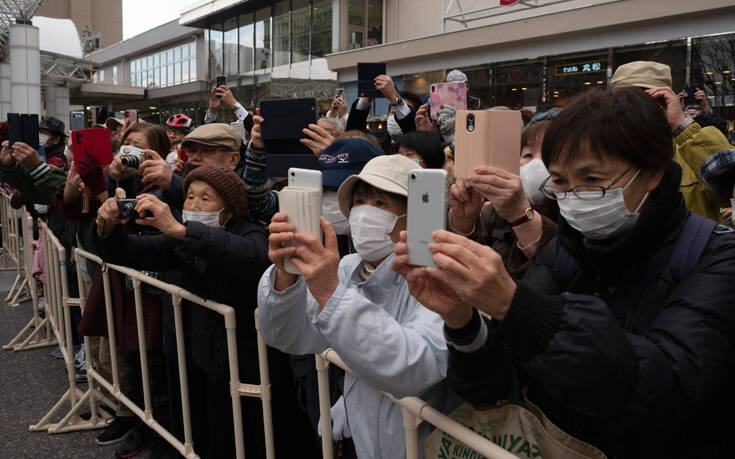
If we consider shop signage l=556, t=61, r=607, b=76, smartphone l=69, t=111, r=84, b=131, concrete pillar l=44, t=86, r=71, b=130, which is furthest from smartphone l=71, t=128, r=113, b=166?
concrete pillar l=44, t=86, r=71, b=130

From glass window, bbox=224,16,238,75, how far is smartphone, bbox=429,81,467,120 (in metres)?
22.8

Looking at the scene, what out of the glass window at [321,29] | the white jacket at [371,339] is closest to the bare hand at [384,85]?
the white jacket at [371,339]

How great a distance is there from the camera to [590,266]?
1687 millimetres

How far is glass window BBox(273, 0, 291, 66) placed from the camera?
74.3 feet

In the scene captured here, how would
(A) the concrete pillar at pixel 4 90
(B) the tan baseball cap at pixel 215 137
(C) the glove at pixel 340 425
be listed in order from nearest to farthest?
1. (C) the glove at pixel 340 425
2. (B) the tan baseball cap at pixel 215 137
3. (A) the concrete pillar at pixel 4 90

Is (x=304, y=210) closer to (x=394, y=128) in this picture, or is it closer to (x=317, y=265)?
(x=317, y=265)

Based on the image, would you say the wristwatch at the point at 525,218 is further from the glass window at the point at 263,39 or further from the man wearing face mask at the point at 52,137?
the glass window at the point at 263,39

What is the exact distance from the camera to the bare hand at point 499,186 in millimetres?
1968

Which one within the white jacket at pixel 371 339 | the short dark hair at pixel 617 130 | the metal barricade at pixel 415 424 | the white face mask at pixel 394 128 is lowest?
the metal barricade at pixel 415 424

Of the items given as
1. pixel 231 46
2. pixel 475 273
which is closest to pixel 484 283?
pixel 475 273

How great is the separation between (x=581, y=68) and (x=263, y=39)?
52.6 ft

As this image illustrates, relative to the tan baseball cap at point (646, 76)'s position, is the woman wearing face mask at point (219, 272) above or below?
below

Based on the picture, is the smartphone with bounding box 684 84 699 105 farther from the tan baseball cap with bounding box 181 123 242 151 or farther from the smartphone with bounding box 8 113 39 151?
the smartphone with bounding box 8 113 39 151

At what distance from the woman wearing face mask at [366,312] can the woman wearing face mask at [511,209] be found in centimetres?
29
